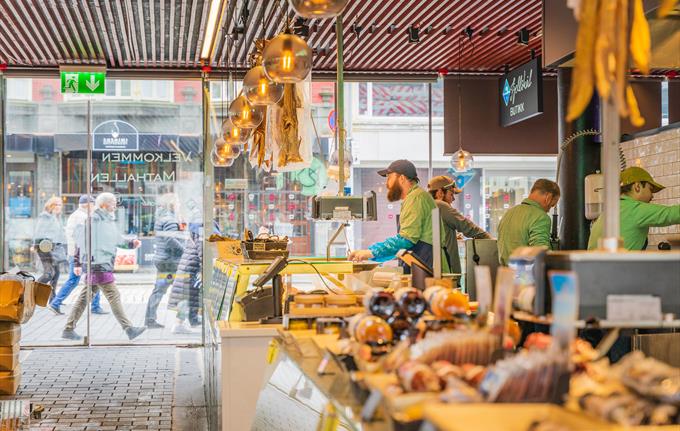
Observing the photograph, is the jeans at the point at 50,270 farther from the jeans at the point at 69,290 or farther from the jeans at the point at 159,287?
the jeans at the point at 159,287

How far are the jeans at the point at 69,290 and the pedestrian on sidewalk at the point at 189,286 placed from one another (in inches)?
37.7

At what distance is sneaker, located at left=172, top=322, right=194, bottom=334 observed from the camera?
37.0 feet

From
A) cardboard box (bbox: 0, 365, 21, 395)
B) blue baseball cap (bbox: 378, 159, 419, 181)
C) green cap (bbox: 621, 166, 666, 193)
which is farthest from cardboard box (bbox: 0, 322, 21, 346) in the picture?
green cap (bbox: 621, 166, 666, 193)

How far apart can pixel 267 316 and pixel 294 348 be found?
1.54m

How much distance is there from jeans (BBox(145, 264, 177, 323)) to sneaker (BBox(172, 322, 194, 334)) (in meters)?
0.30

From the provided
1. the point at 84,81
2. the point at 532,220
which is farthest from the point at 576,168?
the point at 84,81

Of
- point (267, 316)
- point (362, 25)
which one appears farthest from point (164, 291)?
point (267, 316)

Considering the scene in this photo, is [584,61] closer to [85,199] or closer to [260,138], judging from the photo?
[260,138]

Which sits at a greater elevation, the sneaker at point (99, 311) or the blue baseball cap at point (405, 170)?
the blue baseball cap at point (405, 170)

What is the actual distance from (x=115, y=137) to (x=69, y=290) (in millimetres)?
2079

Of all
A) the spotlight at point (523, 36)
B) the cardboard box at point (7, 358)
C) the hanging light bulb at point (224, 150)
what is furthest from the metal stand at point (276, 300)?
the spotlight at point (523, 36)

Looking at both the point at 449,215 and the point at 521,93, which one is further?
the point at 521,93

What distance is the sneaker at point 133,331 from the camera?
11019mm

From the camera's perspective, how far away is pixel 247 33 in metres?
9.27
